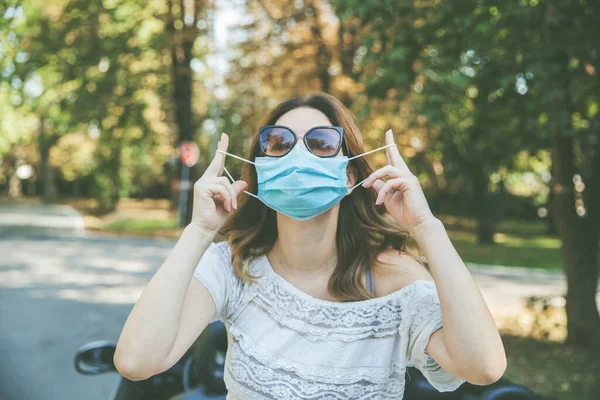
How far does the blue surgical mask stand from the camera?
2193mm

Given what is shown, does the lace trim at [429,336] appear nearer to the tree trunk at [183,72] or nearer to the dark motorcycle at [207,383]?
the dark motorcycle at [207,383]

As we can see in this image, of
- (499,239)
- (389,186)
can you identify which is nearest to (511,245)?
(499,239)

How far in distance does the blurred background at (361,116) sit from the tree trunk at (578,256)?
16 millimetres

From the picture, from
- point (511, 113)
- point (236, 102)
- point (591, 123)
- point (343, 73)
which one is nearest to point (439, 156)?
point (511, 113)

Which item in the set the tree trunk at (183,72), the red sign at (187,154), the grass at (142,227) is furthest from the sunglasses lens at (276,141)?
the grass at (142,227)

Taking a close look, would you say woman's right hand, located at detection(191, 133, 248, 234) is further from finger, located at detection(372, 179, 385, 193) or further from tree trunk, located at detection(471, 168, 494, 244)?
tree trunk, located at detection(471, 168, 494, 244)

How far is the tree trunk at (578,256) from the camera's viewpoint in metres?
6.95

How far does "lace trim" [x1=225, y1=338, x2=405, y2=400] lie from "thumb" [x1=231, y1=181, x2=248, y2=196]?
0.59 metres

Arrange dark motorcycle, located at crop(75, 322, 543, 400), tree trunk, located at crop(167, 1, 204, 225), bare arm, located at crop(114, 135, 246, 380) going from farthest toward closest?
tree trunk, located at crop(167, 1, 204, 225)
dark motorcycle, located at crop(75, 322, 543, 400)
bare arm, located at crop(114, 135, 246, 380)

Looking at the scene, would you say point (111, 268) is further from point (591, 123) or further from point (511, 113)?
point (591, 123)

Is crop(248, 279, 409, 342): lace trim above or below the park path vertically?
above

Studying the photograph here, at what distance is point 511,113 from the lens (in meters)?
6.63

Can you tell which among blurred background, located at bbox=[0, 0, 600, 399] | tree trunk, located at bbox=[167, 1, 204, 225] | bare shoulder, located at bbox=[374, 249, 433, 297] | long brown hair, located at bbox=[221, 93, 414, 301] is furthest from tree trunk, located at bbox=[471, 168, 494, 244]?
bare shoulder, located at bbox=[374, 249, 433, 297]

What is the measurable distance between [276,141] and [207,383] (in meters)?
1.14
